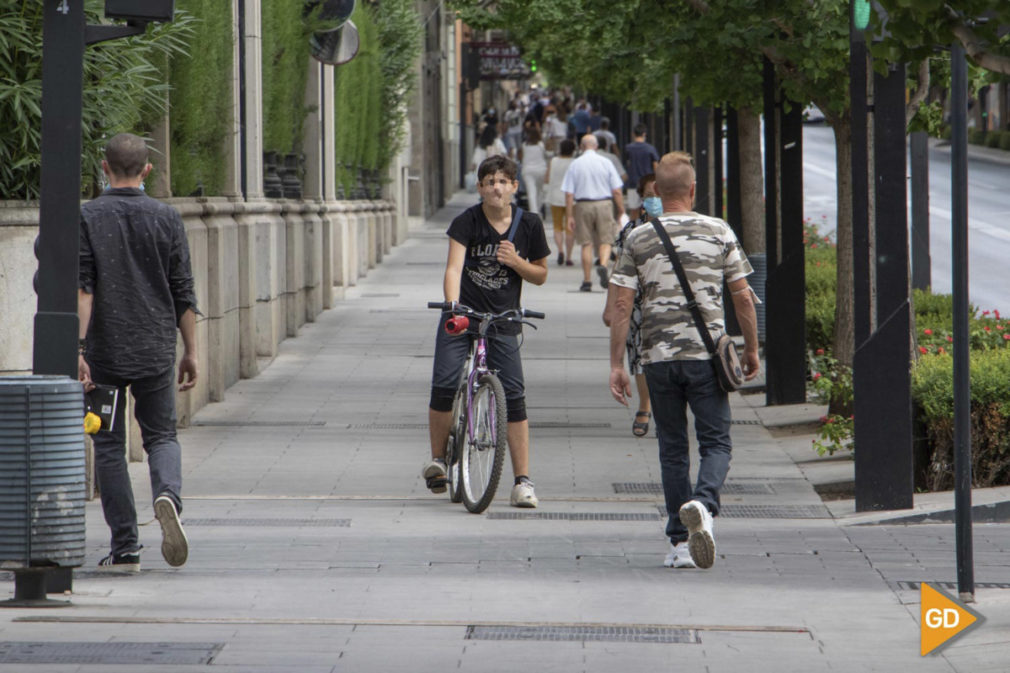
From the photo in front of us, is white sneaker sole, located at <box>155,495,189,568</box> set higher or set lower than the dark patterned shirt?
lower

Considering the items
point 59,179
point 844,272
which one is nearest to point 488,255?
point 59,179

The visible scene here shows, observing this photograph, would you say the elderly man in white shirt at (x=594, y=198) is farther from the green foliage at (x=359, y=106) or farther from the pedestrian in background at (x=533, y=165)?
the pedestrian in background at (x=533, y=165)

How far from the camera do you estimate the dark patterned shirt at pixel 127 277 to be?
6.95 meters

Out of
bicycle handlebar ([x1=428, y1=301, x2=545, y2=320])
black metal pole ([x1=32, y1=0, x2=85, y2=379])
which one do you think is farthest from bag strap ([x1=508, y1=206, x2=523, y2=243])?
black metal pole ([x1=32, y1=0, x2=85, y2=379])

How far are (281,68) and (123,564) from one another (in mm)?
10779

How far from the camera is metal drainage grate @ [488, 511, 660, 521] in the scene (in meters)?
8.52

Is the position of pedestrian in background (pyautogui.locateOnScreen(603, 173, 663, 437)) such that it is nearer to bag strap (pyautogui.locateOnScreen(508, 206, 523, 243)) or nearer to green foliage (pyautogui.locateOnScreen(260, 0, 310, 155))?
bag strap (pyautogui.locateOnScreen(508, 206, 523, 243))

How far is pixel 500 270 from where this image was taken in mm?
8812

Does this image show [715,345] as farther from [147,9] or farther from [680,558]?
[147,9]

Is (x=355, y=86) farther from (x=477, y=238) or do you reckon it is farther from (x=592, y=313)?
(x=477, y=238)

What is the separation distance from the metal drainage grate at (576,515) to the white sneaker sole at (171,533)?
6.61 ft

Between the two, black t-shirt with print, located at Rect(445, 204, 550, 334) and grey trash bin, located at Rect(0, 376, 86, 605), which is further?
black t-shirt with print, located at Rect(445, 204, 550, 334)

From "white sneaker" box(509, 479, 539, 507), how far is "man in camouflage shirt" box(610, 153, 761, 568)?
1.49 m

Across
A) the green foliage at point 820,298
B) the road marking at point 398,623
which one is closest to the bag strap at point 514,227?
the road marking at point 398,623
